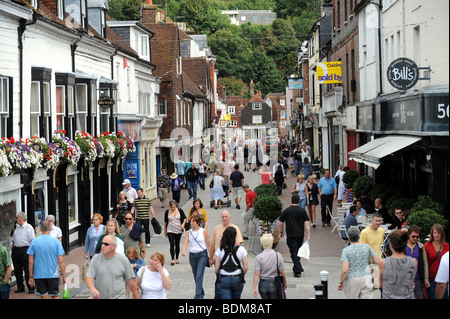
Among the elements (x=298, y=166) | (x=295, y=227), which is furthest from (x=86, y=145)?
(x=298, y=166)

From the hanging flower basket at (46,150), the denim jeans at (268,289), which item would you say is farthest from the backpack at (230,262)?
the hanging flower basket at (46,150)

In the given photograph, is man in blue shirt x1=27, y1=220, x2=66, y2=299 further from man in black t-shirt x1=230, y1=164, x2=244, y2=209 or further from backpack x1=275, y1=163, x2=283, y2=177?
backpack x1=275, y1=163, x2=283, y2=177

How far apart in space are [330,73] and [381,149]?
14.7 metres

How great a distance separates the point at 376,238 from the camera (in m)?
11.6

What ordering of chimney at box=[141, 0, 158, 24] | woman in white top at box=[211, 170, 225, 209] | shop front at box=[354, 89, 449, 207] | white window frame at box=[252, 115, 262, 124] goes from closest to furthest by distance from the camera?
shop front at box=[354, 89, 449, 207] → woman in white top at box=[211, 170, 225, 209] → chimney at box=[141, 0, 158, 24] → white window frame at box=[252, 115, 262, 124]

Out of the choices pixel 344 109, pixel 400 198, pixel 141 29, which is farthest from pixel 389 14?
pixel 141 29

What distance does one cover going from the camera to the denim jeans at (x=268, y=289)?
10016 mm

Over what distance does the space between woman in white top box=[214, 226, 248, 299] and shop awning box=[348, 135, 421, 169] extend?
20.6ft

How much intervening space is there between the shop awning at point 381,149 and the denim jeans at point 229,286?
6467 mm

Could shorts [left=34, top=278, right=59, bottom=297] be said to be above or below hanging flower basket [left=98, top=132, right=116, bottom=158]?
below

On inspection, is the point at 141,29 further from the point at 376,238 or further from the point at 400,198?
the point at 376,238

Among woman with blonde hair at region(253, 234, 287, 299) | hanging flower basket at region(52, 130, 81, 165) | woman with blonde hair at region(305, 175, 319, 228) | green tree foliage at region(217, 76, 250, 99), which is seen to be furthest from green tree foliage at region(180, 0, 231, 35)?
woman with blonde hair at region(253, 234, 287, 299)

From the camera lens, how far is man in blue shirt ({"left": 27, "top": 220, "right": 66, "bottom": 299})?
11.5 metres

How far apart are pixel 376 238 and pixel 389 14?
9870 mm
